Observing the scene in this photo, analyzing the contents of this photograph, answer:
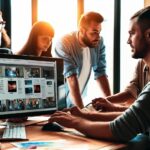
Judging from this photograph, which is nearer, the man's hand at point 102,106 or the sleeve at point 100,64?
the man's hand at point 102,106

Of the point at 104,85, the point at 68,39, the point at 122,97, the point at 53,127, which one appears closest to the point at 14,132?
the point at 53,127

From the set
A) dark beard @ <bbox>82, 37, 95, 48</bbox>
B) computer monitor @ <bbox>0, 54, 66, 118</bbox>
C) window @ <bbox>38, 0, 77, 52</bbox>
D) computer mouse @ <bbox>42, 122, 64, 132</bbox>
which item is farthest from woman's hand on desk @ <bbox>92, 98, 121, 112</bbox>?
window @ <bbox>38, 0, 77, 52</bbox>

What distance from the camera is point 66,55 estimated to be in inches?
96.7

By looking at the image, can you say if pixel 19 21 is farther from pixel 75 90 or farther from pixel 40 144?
pixel 40 144

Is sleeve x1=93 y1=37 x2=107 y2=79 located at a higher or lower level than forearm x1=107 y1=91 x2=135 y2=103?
higher

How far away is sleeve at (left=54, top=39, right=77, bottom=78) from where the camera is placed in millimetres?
2412

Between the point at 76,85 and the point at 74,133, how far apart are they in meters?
0.96

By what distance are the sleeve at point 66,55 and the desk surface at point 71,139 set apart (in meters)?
0.87

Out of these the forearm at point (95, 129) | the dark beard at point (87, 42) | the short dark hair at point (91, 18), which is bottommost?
the forearm at point (95, 129)

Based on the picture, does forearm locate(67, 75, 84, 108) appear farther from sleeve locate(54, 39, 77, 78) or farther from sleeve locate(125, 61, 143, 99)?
sleeve locate(125, 61, 143, 99)

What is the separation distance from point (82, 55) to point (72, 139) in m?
1.34

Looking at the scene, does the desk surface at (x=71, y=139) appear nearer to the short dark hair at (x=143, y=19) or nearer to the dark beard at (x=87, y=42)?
the short dark hair at (x=143, y=19)

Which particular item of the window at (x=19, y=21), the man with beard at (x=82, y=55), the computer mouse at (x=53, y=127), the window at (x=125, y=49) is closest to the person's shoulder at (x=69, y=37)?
the man with beard at (x=82, y=55)

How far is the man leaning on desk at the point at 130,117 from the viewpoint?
119cm
